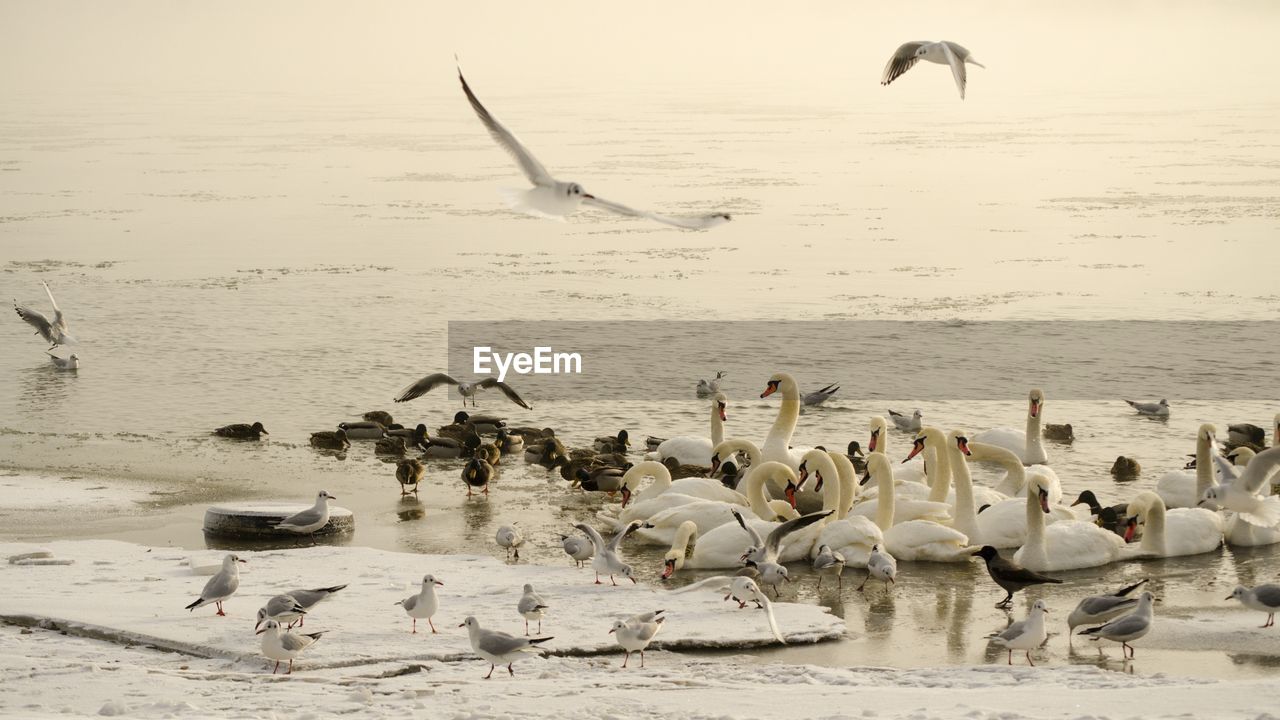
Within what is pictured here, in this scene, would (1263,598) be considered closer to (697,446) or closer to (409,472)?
(697,446)

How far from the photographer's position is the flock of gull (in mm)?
10406

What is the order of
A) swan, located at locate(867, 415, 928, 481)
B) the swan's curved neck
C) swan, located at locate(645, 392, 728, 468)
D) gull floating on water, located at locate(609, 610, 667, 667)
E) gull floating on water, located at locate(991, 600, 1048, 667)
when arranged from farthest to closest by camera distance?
swan, located at locate(645, 392, 728, 468) < swan, located at locate(867, 415, 928, 481) < the swan's curved neck < gull floating on water, located at locate(991, 600, 1048, 667) < gull floating on water, located at locate(609, 610, 667, 667)

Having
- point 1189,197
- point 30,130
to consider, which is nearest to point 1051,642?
point 1189,197

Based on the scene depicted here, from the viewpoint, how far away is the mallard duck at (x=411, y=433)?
672 inches

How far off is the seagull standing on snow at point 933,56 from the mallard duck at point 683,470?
4.32 m

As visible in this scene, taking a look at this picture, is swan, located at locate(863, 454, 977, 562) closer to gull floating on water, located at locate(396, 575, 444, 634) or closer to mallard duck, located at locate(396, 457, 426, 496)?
gull floating on water, located at locate(396, 575, 444, 634)

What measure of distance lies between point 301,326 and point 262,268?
667 cm

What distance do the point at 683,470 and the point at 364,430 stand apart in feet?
12.1

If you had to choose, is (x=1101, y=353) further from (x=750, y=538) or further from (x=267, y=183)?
(x=267, y=183)

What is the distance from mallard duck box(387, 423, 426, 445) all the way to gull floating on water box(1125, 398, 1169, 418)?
7.59 metres

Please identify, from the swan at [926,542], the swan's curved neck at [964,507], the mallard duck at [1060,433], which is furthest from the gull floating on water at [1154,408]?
the swan at [926,542]

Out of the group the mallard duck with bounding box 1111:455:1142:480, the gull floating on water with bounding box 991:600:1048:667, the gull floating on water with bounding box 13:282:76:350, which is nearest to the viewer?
the gull floating on water with bounding box 991:600:1048:667
